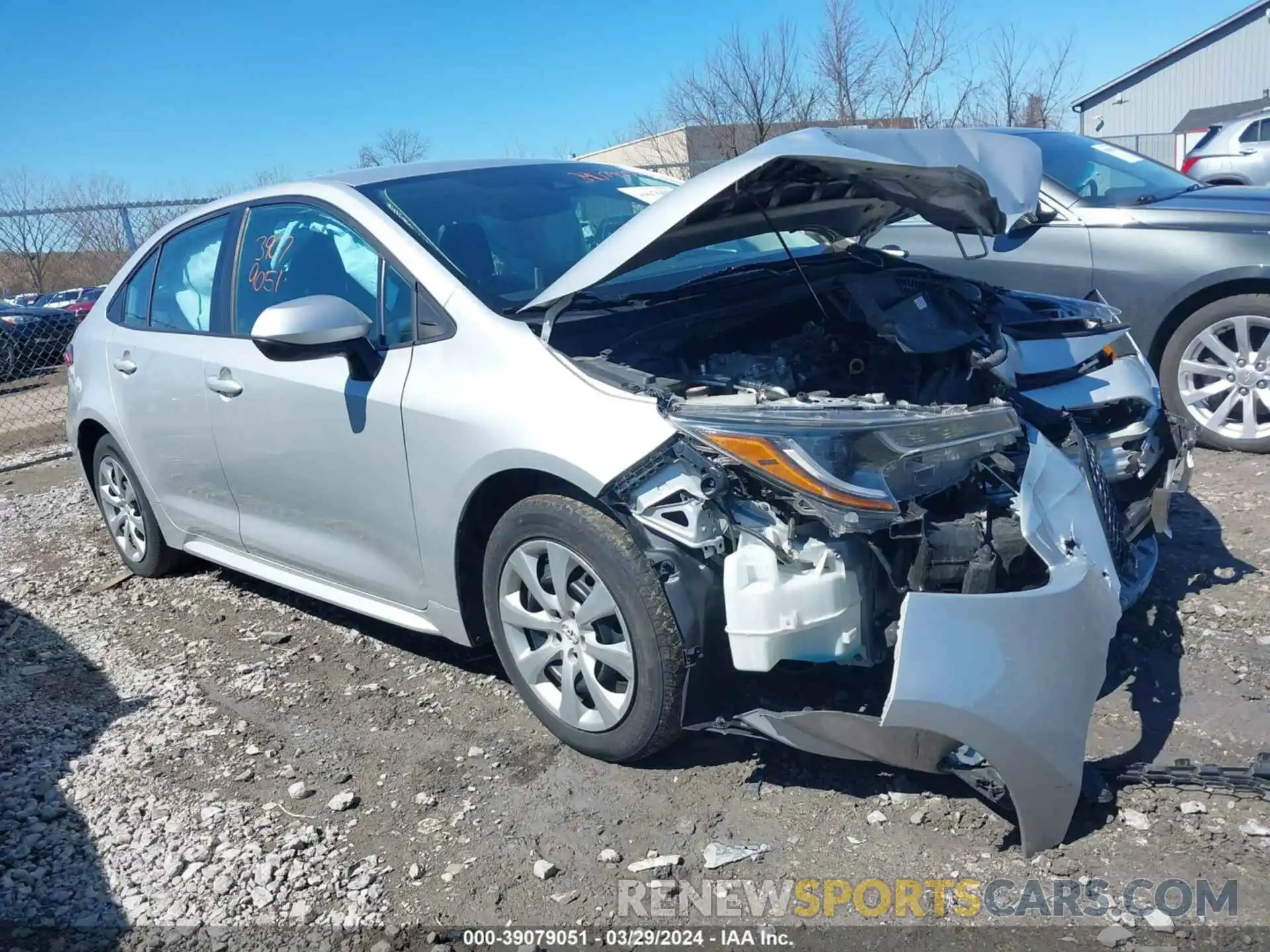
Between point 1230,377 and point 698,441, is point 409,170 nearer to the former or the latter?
point 698,441

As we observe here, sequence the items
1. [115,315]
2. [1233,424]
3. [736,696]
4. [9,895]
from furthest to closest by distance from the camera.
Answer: [1233,424], [115,315], [736,696], [9,895]

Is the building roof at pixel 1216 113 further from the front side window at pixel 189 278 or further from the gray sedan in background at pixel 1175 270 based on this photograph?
the front side window at pixel 189 278

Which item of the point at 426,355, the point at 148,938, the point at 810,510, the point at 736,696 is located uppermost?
the point at 426,355

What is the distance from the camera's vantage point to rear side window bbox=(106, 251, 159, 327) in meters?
4.79

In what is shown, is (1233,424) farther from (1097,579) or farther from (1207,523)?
(1097,579)

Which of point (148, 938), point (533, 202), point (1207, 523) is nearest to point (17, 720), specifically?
point (148, 938)

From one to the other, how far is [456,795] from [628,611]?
2.73 feet

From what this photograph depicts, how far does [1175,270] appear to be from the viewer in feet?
17.7

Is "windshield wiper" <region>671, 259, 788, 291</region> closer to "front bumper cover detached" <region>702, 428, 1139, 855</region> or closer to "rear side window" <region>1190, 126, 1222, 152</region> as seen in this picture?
"front bumper cover detached" <region>702, 428, 1139, 855</region>

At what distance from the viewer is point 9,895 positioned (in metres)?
2.82

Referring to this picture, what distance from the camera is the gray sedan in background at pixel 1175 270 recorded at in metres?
5.25

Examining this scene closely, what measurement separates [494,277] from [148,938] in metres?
2.12

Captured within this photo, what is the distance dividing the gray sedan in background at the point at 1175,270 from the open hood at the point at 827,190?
156cm

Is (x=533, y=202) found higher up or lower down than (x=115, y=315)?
higher up
